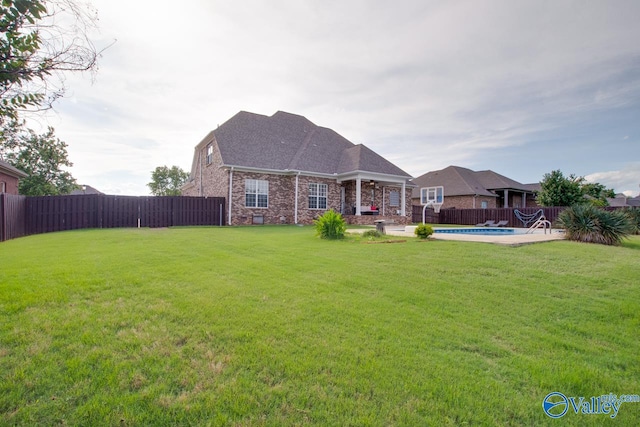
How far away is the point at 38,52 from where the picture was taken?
7.77ft

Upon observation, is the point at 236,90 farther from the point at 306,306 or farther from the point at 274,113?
the point at 306,306

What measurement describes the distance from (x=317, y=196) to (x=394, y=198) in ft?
21.9

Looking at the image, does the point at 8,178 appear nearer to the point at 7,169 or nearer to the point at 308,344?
the point at 7,169

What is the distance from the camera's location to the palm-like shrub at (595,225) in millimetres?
9492

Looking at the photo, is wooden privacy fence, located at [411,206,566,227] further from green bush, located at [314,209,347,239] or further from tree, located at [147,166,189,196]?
tree, located at [147,166,189,196]

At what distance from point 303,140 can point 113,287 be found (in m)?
18.8

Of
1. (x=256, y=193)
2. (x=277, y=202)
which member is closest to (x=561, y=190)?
(x=277, y=202)

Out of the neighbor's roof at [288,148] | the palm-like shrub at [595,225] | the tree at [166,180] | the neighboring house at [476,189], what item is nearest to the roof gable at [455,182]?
the neighboring house at [476,189]

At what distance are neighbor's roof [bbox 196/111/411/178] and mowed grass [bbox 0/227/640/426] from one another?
13.4 meters

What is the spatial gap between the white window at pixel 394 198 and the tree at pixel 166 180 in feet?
130

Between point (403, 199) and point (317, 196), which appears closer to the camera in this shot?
point (317, 196)

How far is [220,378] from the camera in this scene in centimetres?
222

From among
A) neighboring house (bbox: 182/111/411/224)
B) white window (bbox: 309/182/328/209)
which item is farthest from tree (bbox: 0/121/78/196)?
white window (bbox: 309/182/328/209)

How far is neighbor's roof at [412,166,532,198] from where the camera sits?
29469 mm
